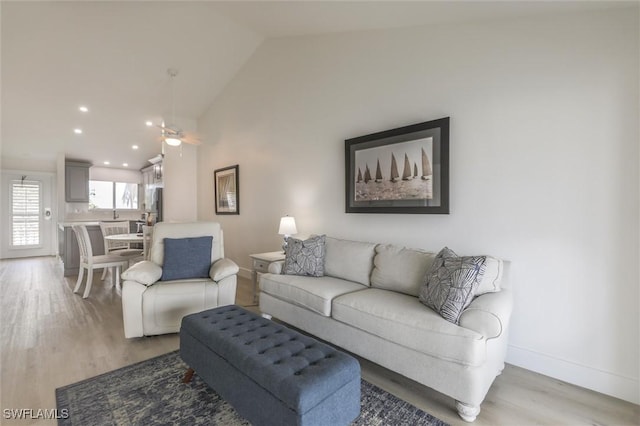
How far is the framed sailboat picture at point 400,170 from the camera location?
265cm

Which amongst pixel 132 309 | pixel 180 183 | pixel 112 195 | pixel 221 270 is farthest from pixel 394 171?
pixel 112 195

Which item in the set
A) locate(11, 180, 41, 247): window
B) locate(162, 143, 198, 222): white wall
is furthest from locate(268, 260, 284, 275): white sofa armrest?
locate(11, 180, 41, 247): window

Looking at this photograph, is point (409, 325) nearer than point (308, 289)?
Yes

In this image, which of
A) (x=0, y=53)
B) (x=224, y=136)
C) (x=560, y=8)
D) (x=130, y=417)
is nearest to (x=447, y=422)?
(x=130, y=417)

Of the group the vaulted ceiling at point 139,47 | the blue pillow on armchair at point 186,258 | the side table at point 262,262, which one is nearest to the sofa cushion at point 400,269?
the side table at point 262,262

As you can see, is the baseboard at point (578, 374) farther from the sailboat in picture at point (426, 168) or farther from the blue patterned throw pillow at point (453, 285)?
the sailboat in picture at point (426, 168)

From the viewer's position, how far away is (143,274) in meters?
2.72

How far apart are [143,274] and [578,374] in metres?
3.55

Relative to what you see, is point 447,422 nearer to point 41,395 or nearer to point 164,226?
point 41,395

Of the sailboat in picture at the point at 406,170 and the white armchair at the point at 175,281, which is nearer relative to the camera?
the white armchair at the point at 175,281

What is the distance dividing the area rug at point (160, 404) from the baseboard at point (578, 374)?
1.07 metres

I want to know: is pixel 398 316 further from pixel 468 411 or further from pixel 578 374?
pixel 578 374

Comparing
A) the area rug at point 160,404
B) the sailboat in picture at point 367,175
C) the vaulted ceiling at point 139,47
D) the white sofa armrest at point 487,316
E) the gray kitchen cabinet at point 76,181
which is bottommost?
the area rug at point 160,404

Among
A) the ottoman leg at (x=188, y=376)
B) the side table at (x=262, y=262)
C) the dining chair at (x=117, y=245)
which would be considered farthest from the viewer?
the dining chair at (x=117, y=245)
